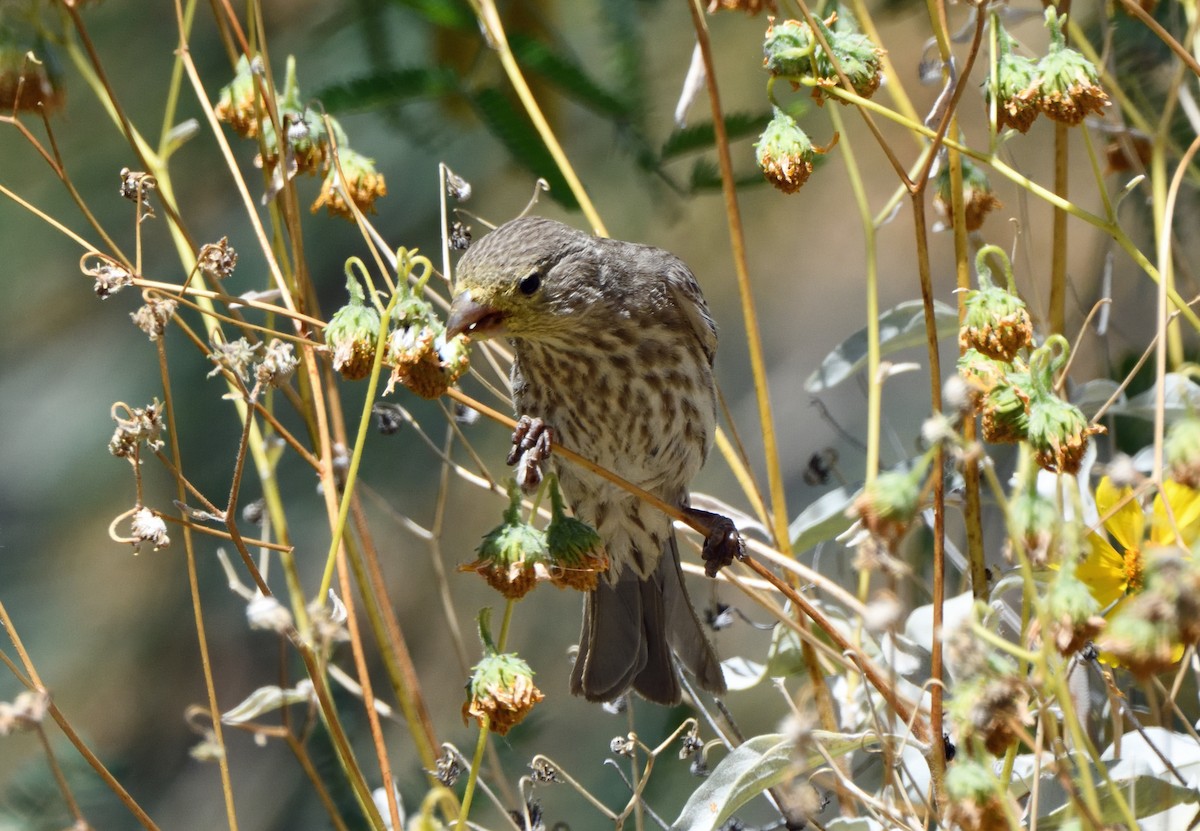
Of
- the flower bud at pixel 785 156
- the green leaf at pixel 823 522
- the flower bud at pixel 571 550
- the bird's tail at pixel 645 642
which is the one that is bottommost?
the bird's tail at pixel 645 642

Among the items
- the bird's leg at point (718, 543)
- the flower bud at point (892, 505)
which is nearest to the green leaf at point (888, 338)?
the bird's leg at point (718, 543)

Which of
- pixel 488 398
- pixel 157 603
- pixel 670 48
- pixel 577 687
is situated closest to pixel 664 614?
pixel 577 687

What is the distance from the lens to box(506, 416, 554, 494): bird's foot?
2293 mm

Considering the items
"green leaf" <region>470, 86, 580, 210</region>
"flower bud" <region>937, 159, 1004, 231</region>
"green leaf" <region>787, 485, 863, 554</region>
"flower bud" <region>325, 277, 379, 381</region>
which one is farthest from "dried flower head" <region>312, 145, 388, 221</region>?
"green leaf" <region>470, 86, 580, 210</region>

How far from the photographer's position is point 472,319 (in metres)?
2.17

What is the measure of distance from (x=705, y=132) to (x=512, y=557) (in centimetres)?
155

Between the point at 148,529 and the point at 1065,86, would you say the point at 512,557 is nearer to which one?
the point at 148,529

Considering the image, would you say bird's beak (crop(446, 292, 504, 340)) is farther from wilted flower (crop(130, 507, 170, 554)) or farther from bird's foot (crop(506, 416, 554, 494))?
wilted flower (crop(130, 507, 170, 554))

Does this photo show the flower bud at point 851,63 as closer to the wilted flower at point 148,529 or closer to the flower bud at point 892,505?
the flower bud at point 892,505

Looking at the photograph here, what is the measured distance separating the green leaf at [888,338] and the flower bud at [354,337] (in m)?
0.98

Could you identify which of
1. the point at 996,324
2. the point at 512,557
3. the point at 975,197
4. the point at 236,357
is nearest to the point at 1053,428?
the point at 996,324

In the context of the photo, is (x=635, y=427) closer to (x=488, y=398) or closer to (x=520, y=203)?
(x=488, y=398)

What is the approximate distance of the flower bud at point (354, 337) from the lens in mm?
1607

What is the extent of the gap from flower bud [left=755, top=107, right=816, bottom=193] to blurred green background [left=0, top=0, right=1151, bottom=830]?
140 centimetres
